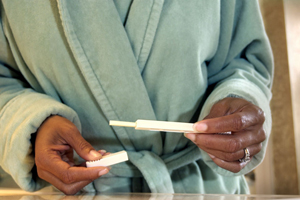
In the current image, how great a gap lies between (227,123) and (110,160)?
181 mm

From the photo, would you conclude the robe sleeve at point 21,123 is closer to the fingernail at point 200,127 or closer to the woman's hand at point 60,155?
the woman's hand at point 60,155

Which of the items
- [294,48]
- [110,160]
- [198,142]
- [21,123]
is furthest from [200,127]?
[294,48]

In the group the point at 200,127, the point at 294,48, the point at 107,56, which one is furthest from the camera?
the point at 294,48

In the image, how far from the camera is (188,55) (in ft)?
1.59

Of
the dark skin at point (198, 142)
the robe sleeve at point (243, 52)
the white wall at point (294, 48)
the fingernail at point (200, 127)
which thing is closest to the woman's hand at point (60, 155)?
the dark skin at point (198, 142)

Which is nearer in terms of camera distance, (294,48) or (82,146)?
(82,146)

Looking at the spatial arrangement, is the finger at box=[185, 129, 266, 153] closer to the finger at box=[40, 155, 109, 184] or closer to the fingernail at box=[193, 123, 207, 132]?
the fingernail at box=[193, 123, 207, 132]

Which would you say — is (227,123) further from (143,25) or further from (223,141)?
(143,25)

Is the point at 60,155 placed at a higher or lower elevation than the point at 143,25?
lower

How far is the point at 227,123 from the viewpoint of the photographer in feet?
1.16

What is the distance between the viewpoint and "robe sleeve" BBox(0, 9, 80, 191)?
1.35 feet

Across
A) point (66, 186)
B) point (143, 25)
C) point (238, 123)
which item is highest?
point (143, 25)

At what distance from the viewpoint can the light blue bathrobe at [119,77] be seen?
1.44 ft

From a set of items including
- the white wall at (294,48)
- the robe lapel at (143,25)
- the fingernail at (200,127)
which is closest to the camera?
the fingernail at (200,127)
